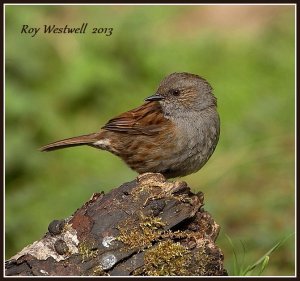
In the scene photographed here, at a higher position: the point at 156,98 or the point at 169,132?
the point at 156,98

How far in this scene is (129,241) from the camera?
4551mm

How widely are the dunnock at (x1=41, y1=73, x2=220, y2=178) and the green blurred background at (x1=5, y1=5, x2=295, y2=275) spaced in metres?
1.30

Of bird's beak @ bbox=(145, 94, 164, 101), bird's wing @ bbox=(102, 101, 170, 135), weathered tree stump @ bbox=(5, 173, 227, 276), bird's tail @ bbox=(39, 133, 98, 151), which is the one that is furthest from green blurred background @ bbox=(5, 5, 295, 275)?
weathered tree stump @ bbox=(5, 173, 227, 276)

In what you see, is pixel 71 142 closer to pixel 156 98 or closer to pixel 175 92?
pixel 156 98

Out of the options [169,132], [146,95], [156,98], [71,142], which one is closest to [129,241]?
[169,132]

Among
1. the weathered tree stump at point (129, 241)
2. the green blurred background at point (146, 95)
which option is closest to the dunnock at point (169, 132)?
the weathered tree stump at point (129, 241)

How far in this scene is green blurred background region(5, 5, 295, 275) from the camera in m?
7.95

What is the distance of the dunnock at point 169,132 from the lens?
19.7 feet

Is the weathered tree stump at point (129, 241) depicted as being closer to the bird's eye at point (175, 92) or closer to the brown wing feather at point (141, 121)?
the brown wing feather at point (141, 121)

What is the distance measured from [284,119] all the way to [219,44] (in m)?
2.24

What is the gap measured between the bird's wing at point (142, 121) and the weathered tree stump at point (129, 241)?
1.46 metres

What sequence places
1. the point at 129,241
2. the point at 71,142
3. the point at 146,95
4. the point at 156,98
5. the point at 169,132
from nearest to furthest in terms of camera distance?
1. the point at 129,241
2. the point at 169,132
3. the point at 156,98
4. the point at 71,142
5. the point at 146,95

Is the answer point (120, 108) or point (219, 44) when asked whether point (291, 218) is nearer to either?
point (120, 108)

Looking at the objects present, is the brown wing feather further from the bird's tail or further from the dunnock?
the bird's tail
